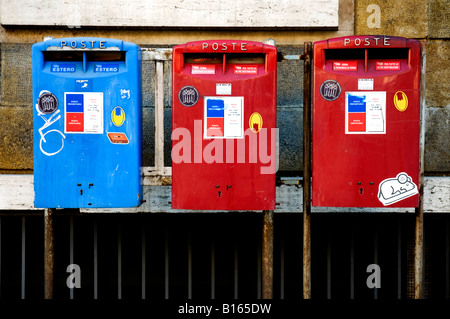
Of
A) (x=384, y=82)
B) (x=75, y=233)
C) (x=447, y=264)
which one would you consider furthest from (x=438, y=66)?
(x=75, y=233)

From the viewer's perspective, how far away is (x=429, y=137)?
421cm

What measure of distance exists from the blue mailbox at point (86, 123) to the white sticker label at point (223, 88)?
22.4 inches

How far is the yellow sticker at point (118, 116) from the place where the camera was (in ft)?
10.0

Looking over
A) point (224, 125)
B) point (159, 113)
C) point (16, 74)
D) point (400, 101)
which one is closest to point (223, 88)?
point (224, 125)

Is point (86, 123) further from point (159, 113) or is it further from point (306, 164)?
point (306, 164)

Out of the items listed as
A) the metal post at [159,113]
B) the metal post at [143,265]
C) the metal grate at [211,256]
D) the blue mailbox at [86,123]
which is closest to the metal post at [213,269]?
the metal grate at [211,256]

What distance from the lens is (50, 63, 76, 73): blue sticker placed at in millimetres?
3061

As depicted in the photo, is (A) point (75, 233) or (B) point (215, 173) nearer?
(B) point (215, 173)

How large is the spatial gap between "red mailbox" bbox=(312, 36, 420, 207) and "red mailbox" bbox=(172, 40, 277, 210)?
0.37m

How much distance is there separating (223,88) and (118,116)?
75 centimetres

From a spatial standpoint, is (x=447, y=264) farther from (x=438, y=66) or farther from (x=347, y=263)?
(x=438, y=66)

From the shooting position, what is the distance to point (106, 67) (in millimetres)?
3066
